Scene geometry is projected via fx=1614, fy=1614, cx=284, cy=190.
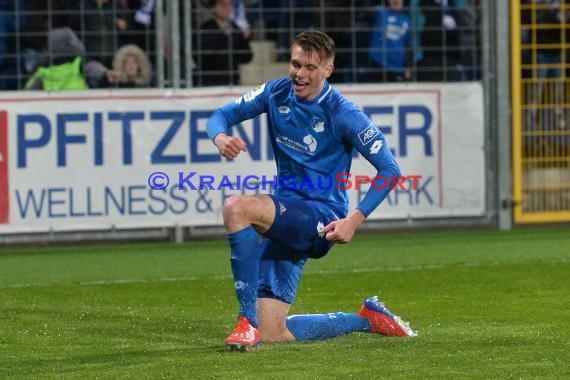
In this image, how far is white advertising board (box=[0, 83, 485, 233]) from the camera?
49.5 feet

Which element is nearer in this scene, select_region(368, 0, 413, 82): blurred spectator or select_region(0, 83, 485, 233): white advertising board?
select_region(0, 83, 485, 233): white advertising board

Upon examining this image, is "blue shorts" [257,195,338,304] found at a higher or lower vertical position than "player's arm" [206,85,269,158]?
lower

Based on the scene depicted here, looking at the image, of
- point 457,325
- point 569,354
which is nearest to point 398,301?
point 457,325

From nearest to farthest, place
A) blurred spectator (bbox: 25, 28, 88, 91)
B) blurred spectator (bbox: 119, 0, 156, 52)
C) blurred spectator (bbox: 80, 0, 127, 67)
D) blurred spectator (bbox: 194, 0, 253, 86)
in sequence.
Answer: blurred spectator (bbox: 25, 28, 88, 91)
blurred spectator (bbox: 80, 0, 127, 67)
blurred spectator (bbox: 119, 0, 156, 52)
blurred spectator (bbox: 194, 0, 253, 86)

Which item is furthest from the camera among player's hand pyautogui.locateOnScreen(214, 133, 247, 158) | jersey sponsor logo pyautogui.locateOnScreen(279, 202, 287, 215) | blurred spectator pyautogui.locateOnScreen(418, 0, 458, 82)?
blurred spectator pyautogui.locateOnScreen(418, 0, 458, 82)

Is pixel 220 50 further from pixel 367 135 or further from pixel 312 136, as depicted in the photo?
pixel 367 135

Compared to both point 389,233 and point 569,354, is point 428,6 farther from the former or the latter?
point 569,354

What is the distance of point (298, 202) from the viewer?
8.48 m

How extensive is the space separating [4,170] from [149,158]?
4.48ft

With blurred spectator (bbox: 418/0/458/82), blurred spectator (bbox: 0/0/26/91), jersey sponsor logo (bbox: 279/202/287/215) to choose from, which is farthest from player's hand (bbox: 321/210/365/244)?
blurred spectator (bbox: 418/0/458/82)

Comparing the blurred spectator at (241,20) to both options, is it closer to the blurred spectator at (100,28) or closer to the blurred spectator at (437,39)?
the blurred spectator at (100,28)

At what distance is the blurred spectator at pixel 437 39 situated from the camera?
16.4m

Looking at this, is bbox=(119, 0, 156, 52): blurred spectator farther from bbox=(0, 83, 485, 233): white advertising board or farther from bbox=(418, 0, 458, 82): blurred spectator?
bbox=(418, 0, 458, 82): blurred spectator

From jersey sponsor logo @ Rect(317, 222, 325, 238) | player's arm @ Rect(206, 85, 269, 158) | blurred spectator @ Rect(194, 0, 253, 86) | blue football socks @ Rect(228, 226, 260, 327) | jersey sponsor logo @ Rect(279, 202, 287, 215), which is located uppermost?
blurred spectator @ Rect(194, 0, 253, 86)
